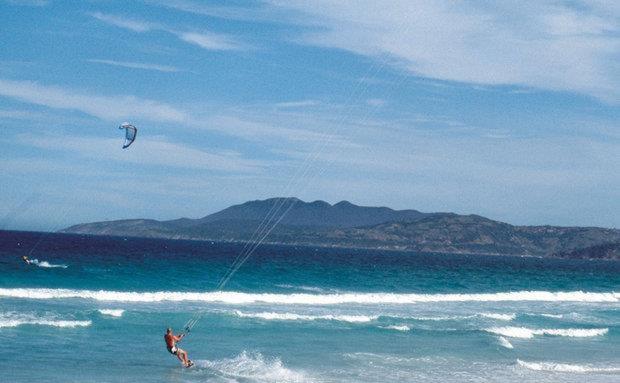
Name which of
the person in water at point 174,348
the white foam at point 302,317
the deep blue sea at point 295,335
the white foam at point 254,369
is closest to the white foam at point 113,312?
the deep blue sea at point 295,335

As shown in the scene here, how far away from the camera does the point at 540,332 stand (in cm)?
2767

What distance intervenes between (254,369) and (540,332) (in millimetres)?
12786

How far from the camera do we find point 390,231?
629ft

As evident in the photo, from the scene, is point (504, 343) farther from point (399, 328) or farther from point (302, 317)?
point (302, 317)

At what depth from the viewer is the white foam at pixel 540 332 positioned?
2680 centimetres

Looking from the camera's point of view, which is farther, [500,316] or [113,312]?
[500,316]

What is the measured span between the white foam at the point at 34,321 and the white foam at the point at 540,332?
45.7 feet

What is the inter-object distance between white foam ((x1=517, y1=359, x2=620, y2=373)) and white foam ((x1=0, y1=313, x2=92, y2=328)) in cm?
1355

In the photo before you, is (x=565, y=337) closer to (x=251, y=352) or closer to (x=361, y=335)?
(x=361, y=335)

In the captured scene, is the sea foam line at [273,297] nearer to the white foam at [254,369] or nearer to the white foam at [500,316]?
the white foam at [500,316]

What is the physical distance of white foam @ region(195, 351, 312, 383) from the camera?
60.1 ft

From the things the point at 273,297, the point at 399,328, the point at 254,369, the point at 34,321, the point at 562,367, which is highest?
the point at 273,297

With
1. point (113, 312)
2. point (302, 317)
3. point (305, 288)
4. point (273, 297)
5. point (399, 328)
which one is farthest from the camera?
point (305, 288)

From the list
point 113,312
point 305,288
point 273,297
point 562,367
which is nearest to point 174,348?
point 113,312
